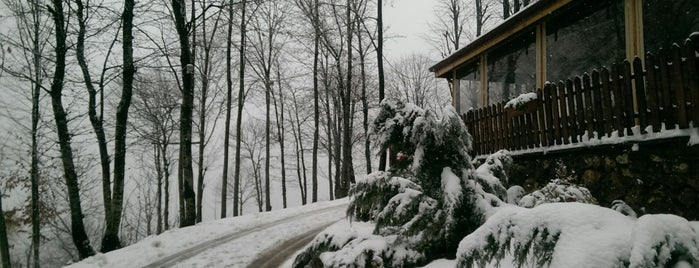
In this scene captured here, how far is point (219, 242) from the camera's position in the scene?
27.9ft

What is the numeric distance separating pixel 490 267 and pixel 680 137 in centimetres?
287

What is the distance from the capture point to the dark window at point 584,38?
730 centimetres

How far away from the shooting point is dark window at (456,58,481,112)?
1123 centimetres

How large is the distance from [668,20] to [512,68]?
12.1 ft

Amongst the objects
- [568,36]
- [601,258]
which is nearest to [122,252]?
[601,258]

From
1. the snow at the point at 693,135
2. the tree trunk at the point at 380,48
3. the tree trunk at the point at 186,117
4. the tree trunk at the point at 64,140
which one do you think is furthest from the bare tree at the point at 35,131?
the snow at the point at 693,135

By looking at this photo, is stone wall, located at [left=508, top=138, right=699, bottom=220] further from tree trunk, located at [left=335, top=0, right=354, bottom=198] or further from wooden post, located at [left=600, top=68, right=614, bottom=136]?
tree trunk, located at [left=335, top=0, right=354, bottom=198]

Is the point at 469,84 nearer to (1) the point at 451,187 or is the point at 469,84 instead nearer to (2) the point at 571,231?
(1) the point at 451,187

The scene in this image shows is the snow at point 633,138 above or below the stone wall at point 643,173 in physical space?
above

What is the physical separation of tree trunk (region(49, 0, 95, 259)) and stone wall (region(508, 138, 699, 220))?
38.9ft

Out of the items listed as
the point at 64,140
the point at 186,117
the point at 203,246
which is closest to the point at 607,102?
the point at 203,246

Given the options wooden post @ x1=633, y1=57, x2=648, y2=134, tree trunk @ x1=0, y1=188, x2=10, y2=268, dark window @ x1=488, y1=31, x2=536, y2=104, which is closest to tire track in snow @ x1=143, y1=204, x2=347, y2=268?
dark window @ x1=488, y1=31, x2=536, y2=104

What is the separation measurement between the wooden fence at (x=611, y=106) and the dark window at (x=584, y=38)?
6.90 ft

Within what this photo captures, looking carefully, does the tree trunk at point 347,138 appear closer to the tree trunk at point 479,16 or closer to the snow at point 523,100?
the tree trunk at point 479,16
